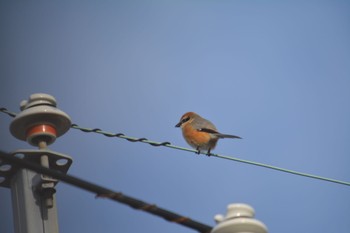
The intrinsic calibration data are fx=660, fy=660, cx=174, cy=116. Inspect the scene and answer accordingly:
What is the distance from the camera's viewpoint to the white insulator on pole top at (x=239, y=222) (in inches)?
90.4

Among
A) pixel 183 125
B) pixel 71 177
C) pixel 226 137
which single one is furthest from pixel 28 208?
pixel 183 125

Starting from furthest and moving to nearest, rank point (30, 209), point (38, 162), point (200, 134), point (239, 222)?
point (200, 134), point (38, 162), point (30, 209), point (239, 222)

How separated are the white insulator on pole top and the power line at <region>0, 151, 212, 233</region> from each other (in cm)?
15

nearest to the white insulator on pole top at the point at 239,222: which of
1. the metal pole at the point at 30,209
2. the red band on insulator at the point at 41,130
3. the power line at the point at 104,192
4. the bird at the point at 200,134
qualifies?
the power line at the point at 104,192

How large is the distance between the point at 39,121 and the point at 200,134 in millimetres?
5016

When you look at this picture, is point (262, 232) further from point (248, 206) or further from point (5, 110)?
point (5, 110)

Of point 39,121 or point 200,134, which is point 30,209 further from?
point 200,134

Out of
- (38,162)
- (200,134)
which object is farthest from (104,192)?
(200,134)

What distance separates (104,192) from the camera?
2375 millimetres

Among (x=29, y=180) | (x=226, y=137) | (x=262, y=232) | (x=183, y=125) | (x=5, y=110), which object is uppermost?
(x=183, y=125)

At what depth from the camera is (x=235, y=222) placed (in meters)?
2.31

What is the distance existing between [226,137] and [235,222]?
6066 mm

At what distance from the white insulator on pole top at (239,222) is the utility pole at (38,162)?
1.39 m

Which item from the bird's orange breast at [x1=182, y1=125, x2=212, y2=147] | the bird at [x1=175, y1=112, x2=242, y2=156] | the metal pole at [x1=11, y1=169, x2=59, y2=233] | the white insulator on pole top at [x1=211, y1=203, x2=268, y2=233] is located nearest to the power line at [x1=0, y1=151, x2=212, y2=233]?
the white insulator on pole top at [x1=211, y1=203, x2=268, y2=233]
